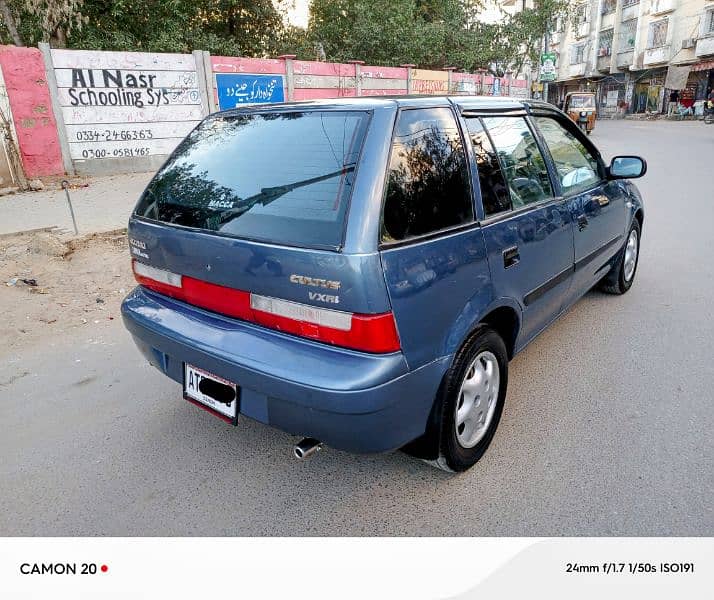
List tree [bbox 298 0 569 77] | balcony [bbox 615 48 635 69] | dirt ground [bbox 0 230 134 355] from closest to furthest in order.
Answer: dirt ground [bbox 0 230 134 355] < tree [bbox 298 0 569 77] < balcony [bbox 615 48 635 69]

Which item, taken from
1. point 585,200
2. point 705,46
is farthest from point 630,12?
point 585,200

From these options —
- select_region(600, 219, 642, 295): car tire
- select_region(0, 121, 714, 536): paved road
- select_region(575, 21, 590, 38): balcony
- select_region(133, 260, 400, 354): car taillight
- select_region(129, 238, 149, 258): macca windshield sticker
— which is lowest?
select_region(0, 121, 714, 536): paved road

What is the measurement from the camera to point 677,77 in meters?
37.3

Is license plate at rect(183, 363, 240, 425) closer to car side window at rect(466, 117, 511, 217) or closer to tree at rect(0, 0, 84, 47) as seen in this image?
car side window at rect(466, 117, 511, 217)

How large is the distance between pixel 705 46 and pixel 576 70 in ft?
49.7

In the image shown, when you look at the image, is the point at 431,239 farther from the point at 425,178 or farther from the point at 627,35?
the point at 627,35

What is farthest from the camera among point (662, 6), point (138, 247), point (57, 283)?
point (662, 6)

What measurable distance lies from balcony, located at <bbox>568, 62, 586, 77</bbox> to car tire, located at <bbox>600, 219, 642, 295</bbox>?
4927 centimetres

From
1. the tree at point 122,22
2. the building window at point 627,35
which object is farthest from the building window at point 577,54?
the tree at point 122,22

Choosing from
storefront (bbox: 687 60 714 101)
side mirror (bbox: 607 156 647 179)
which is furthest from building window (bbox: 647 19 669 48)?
side mirror (bbox: 607 156 647 179)

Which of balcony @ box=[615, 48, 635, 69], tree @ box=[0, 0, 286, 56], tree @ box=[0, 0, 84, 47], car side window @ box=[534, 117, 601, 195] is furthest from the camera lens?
balcony @ box=[615, 48, 635, 69]

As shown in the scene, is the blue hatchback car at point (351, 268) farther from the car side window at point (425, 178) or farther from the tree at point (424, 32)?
the tree at point (424, 32)

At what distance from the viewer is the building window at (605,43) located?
42.9m

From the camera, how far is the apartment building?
3491 cm
